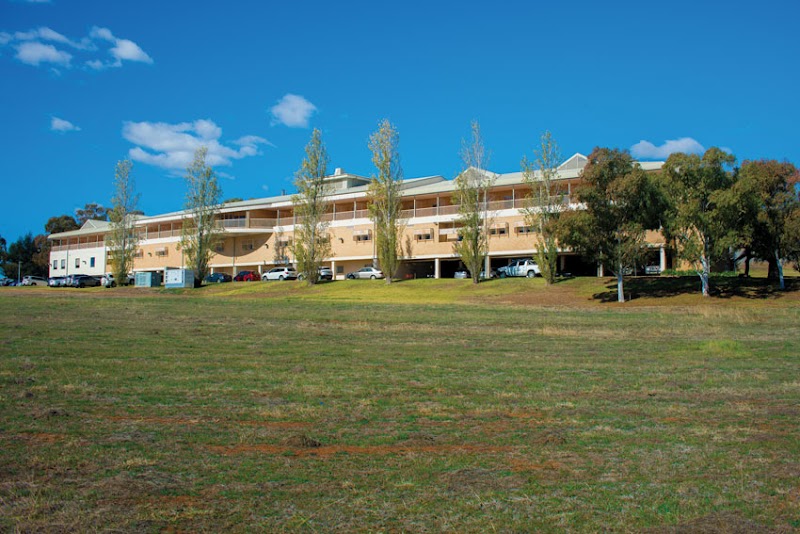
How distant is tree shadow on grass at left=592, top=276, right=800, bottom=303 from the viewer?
4388 centimetres

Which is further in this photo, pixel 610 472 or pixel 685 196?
pixel 685 196

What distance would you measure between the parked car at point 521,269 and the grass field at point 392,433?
3952 centimetres

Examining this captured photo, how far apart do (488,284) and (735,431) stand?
46030mm

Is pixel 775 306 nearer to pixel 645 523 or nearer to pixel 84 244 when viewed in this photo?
pixel 645 523

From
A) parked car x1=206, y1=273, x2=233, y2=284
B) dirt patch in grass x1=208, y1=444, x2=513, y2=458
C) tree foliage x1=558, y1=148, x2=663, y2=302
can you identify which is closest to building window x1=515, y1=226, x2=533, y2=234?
tree foliage x1=558, y1=148, x2=663, y2=302

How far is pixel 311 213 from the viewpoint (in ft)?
227

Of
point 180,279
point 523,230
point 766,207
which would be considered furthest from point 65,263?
point 766,207

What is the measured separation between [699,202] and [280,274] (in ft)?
151

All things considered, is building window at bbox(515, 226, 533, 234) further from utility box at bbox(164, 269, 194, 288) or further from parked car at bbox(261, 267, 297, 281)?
utility box at bbox(164, 269, 194, 288)

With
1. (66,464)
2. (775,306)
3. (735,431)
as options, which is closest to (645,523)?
(735,431)

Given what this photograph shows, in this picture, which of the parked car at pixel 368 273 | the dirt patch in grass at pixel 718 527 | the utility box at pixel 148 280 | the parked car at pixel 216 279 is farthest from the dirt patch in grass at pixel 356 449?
the parked car at pixel 216 279

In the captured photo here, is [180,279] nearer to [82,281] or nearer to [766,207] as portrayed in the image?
[82,281]

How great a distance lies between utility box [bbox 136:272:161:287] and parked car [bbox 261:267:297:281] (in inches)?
441

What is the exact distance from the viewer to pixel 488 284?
55.8 m
